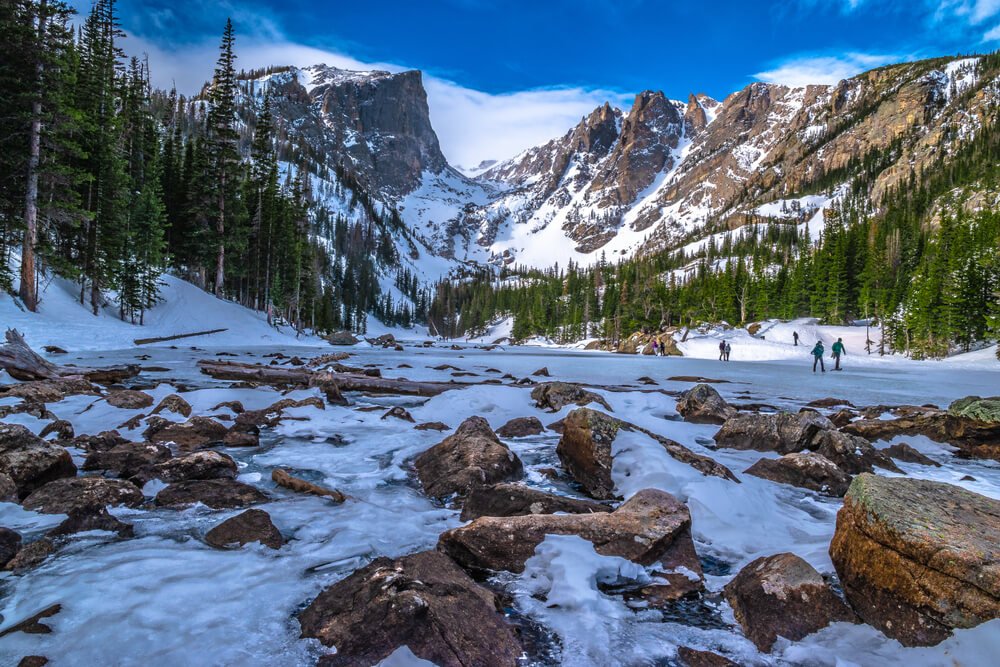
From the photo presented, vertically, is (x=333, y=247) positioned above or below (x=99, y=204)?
above

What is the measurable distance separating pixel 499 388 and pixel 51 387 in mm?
10473

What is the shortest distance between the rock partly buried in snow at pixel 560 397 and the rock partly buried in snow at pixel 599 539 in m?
7.50

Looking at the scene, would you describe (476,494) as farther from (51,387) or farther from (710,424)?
(51,387)

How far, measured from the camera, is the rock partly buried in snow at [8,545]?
3.65m

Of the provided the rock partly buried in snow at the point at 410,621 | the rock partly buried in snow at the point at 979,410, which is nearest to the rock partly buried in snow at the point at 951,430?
the rock partly buried in snow at the point at 979,410

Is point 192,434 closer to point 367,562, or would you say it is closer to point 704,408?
point 367,562

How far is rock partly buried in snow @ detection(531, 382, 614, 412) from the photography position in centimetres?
1231

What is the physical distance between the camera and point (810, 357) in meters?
48.0

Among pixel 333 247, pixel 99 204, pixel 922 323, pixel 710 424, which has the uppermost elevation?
pixel 333 247

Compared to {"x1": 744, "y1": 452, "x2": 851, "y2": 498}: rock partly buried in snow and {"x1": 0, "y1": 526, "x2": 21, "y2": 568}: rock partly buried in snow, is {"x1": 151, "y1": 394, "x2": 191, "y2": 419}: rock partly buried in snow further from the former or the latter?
{"x1": 744, "y1": 452, "x2": 851, "y2": 498}: rock partly buried in snow

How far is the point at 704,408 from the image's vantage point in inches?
477

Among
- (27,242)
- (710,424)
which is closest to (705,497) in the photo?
(710,424)

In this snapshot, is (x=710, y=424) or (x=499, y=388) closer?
(x=710, y=424)

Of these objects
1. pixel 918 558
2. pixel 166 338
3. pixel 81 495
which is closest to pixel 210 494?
pixel 81 495
